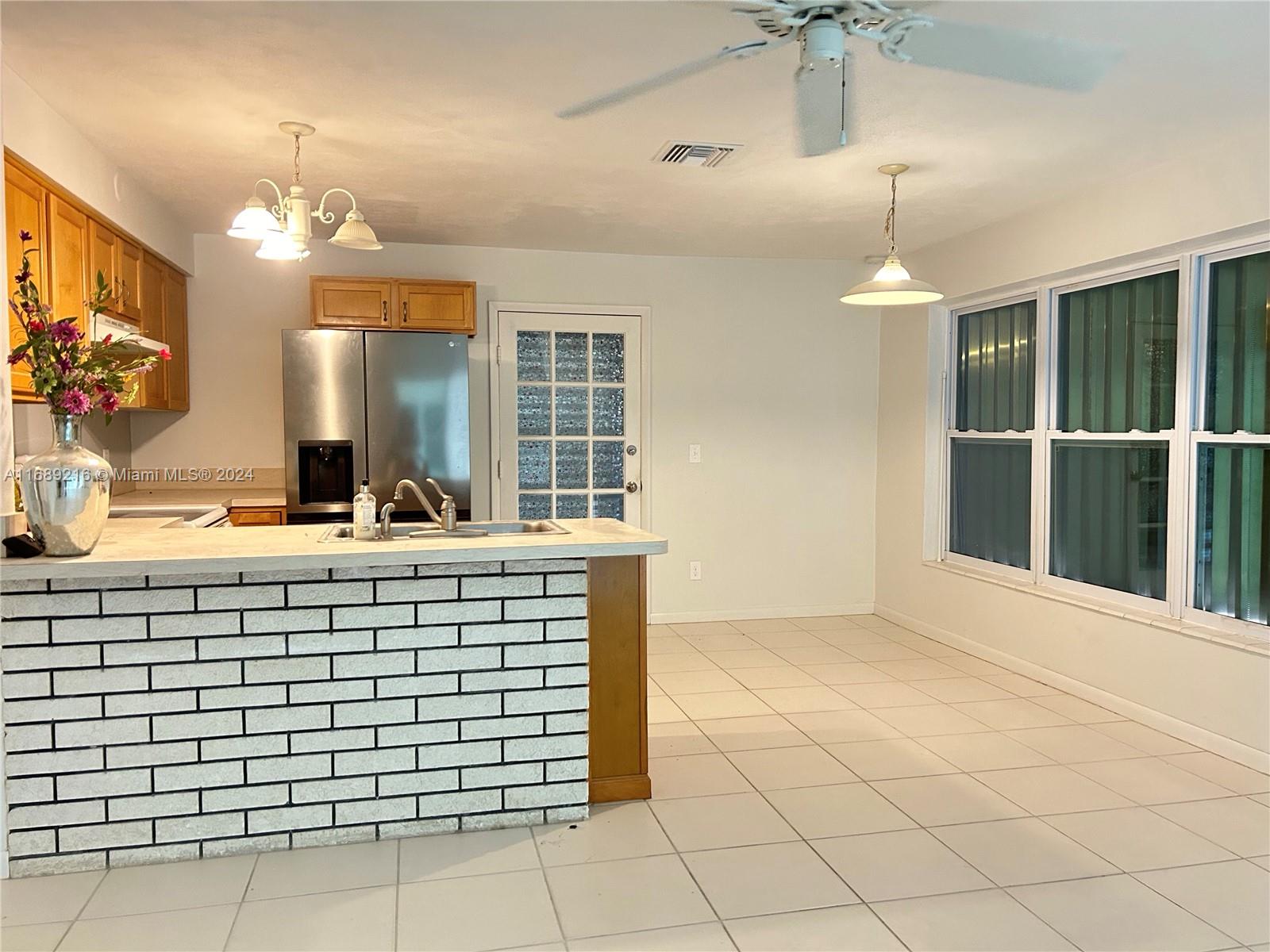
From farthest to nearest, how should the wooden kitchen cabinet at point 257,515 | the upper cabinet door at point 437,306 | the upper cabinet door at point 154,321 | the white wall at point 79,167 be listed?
the upper cabinet door at point 437,306 → the wooden kitchen cabinet at point 257,515 → the upper cabinet door at point 154,321 → the white wall at point 79,167

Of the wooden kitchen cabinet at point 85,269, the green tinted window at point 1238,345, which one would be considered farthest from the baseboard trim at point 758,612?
the wooden kitchen cabinet at point 85,269

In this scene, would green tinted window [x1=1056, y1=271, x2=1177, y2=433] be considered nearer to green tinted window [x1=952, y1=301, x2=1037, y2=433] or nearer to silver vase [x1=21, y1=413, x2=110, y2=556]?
green tinted window [x1=952, y1=301, x2=1037, y2=433]

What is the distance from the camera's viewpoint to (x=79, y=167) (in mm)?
3340

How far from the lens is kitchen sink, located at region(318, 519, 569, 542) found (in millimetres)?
2980

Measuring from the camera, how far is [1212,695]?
137 inches

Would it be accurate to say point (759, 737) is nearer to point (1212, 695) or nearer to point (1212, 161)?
point (1212, 695)

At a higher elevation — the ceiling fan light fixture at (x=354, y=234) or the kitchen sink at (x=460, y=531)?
the ceiling fan light fixture at (x=354, y=234)

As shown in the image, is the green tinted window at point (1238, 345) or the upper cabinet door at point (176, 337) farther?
the upper cabinet door at point (176, 337)

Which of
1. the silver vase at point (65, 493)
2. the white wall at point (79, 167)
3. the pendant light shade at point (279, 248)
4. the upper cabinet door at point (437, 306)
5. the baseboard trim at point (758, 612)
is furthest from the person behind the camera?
the baseboard trim at point (758, 612)

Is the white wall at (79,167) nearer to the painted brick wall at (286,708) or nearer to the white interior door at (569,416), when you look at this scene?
the painted brick wall at (286,708)

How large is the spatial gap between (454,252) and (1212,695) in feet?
14.5

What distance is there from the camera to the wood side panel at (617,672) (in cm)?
301

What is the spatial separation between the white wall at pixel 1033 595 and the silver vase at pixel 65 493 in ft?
12.9

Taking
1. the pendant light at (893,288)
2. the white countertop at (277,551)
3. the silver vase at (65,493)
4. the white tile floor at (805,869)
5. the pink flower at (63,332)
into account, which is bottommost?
the white tile floor at (805,869)
